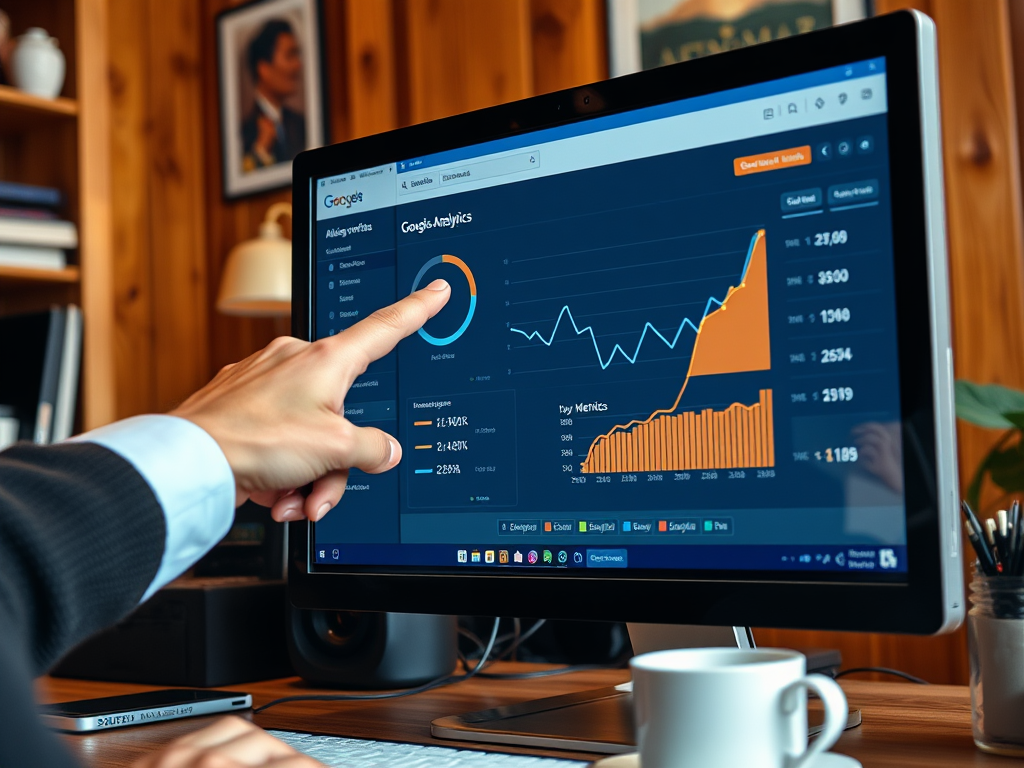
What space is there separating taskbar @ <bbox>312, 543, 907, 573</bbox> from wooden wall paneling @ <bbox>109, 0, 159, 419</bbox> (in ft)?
6.70

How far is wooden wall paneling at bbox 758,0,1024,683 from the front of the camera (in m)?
1.63

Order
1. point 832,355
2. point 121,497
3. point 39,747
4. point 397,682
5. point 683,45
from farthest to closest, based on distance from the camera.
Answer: point 683,45
point 397,682
point 832,355
point 121,497
point 39,747

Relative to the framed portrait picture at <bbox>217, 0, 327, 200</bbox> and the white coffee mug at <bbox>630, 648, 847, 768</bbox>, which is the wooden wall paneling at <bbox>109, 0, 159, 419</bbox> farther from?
the white coffee mug at <bbox>630, 648, 847, 768</bbox>

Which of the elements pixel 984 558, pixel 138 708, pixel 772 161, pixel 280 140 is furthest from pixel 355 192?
pixel 280 140

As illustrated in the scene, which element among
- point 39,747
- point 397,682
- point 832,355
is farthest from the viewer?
point 397,682

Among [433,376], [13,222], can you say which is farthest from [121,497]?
[13,222]

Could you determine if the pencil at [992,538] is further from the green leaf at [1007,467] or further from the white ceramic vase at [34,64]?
the white ceramic vase at [34,64]

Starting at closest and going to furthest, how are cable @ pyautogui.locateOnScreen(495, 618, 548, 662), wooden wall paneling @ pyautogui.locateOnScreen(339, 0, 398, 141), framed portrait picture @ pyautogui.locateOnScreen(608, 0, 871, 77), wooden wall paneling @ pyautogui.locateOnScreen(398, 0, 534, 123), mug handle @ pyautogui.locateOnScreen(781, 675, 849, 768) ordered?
mug handle @ pyautogui.locateOnScreen(781, 675, 849, 768), cable @ pyautogui.locateOnScreen(495, 618, 548, 662), framed portrait picture @ pyautogui.locateOnScreen(608, 0, 871, 77), wooden wall paneling @ pyautogui.locateOnScreen(398, 0, 534, 123), wooden wall paneling @ pyautogui.locateOnScreen(339, 0, 398, 141)

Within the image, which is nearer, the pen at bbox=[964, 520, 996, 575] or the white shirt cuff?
the white shirt cuff

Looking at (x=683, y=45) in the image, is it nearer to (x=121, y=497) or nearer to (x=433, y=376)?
(x=433, y=376)

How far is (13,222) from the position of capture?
2281mm

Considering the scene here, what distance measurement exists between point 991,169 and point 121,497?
1494mm

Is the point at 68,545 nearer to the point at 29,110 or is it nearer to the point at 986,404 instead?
the point at 986,404

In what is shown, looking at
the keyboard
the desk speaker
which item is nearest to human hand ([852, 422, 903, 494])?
the keyboard
